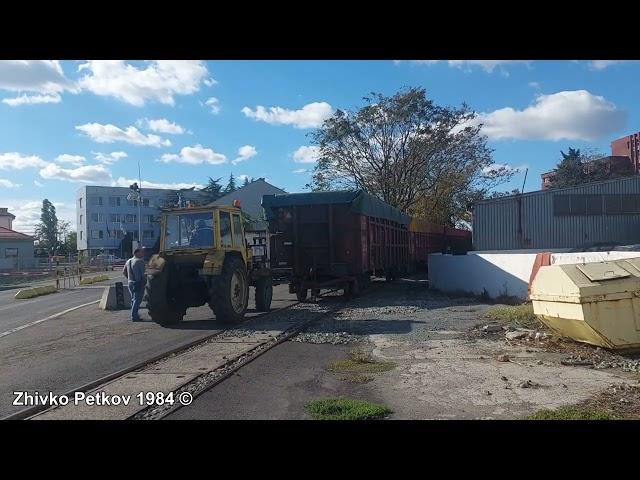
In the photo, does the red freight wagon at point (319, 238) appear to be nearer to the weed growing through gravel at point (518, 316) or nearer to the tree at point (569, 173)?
the weed growing through gravel at point (518, 316)

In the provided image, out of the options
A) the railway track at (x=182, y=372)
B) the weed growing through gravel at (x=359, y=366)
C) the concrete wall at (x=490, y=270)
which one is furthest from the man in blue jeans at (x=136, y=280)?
the concrete wall at (x=490, y=270)

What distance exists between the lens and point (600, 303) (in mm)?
8492

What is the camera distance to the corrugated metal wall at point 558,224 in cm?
3147

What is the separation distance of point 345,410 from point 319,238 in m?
11.9

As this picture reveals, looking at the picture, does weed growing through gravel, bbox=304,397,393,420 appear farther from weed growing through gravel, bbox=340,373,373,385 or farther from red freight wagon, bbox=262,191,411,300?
red freight wagon, bbox=262,191,411,300

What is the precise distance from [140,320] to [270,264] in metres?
4.67

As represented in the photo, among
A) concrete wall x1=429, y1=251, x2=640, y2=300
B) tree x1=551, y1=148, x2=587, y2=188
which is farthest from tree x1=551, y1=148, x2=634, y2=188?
concrete wall x1=429, y1=251, x2=640, y2=300

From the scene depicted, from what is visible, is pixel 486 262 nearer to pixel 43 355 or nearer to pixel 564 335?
pixel 564 335

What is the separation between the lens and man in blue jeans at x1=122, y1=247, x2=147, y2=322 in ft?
45.2

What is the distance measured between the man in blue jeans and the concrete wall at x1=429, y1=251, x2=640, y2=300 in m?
9.70

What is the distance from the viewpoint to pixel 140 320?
13.9m

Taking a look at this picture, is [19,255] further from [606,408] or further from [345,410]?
[606,408]
